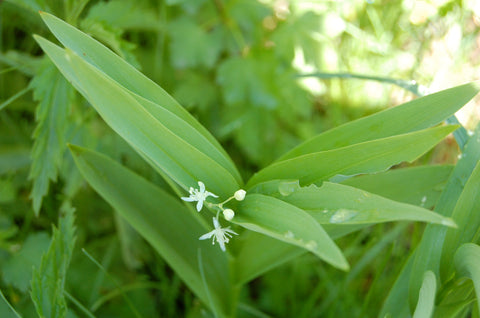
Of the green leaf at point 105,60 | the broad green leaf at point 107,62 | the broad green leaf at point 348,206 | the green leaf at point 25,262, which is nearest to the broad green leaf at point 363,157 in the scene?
the broad green leaf at point 348,206

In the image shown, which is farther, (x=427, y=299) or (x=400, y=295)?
(x=400, y=295)

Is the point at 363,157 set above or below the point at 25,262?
below

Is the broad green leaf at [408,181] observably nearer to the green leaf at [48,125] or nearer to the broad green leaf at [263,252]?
the broad green leaf at [263,252]

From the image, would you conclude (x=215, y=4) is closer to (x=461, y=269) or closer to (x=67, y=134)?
(x=67, y=134)

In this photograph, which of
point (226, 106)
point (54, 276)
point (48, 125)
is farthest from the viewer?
point (226, 106)

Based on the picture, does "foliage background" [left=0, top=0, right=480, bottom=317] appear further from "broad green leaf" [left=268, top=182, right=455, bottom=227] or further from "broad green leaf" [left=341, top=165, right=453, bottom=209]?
"broad green leaf" [left=268, top=182, right=455, bottom=227]

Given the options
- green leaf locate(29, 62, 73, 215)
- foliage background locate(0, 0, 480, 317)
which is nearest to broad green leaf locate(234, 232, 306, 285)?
foliage background locate(0, 0, 480, 317)

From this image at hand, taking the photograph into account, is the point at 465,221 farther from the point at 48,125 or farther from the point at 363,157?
the point at 48,125

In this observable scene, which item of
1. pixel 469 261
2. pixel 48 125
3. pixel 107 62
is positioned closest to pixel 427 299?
pixel 469 261
